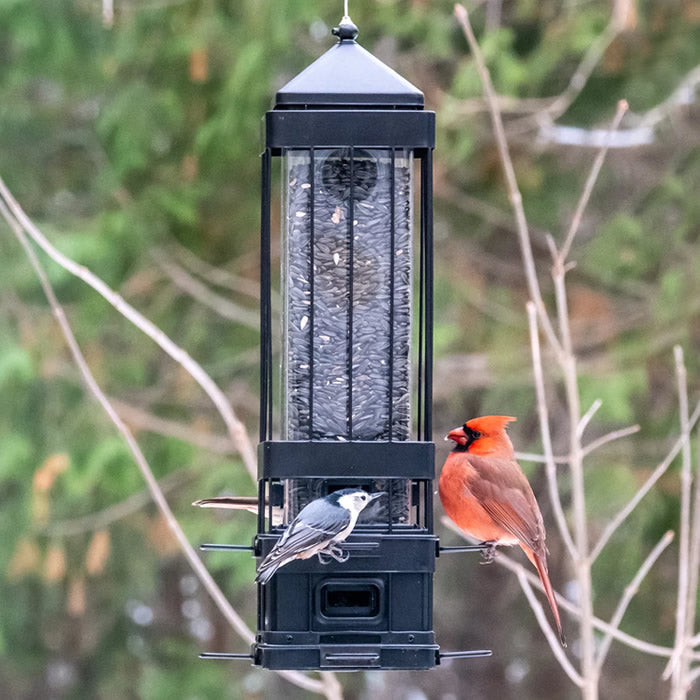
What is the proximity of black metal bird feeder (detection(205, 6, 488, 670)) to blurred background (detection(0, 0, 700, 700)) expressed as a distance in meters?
3.65

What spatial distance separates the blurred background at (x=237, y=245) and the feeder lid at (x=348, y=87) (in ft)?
12.1

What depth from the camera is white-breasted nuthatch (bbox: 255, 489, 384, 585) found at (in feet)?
12.5

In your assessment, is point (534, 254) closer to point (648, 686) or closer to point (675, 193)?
point (675, 193)

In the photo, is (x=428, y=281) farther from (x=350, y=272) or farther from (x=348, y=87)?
(x=348, y=87)

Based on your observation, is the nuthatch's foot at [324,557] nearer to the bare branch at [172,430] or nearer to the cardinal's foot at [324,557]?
the cardinal's foot at [324,557]

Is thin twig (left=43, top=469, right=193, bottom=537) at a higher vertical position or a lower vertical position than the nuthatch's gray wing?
lower

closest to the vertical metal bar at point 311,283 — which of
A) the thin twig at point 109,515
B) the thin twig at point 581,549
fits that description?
the thin twig at point 581,549

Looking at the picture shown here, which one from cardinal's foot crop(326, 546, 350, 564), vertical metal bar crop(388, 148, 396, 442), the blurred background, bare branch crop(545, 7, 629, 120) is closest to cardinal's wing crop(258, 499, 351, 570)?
cardinal's foot crop(326, 546, 350, 564)

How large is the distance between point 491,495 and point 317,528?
111 centimetres

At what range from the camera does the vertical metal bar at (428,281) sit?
4.14 meters

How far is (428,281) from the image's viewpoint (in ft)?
13.7

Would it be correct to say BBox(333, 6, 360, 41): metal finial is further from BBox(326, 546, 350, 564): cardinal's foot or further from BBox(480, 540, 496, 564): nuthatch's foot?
BBox(480, 540, 496, 564): nuthatch's foot

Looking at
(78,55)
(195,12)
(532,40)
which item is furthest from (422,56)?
(78,55)

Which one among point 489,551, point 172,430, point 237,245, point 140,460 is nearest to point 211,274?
point 237,245
